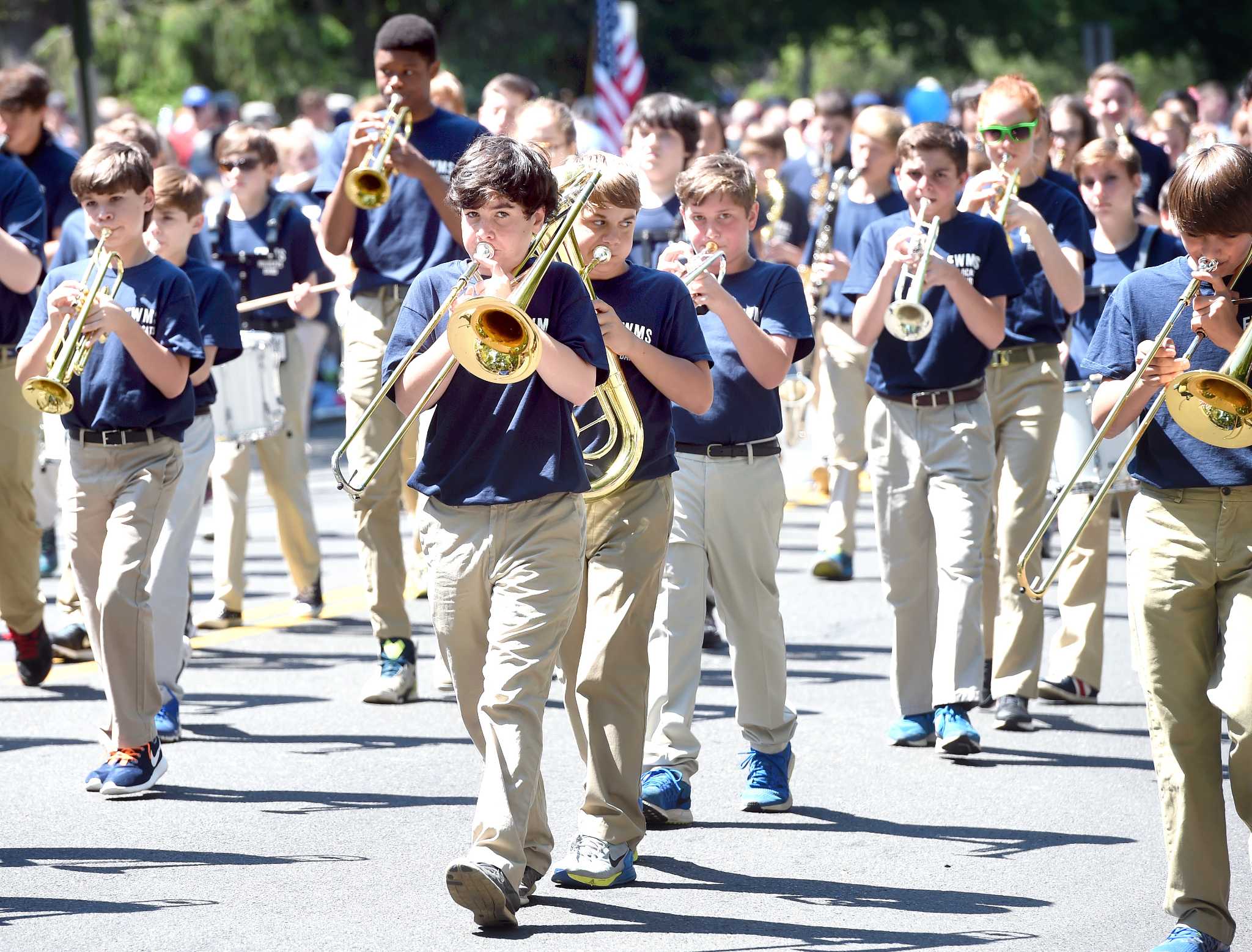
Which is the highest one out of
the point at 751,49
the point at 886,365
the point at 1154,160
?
the point at 751,49

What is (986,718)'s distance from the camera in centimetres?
741

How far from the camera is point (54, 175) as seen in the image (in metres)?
8.55

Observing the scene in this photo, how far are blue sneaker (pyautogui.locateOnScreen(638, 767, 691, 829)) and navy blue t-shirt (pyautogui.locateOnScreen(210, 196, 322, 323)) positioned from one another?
14.0 ft

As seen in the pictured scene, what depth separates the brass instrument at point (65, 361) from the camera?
19.6 feet

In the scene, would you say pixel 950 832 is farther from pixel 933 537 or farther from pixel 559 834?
pixel 933 537

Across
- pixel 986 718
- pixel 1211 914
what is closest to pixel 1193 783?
pixel 1211 914

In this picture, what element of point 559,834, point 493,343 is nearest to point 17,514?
point 559,834

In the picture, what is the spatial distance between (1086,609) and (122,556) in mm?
3693

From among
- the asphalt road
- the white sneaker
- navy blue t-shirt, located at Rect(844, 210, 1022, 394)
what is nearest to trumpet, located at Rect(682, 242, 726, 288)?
navy blue t-shirt, located at Rect(844, 210, 1022, 394)

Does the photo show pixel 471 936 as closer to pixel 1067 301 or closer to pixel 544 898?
pixel 544 898

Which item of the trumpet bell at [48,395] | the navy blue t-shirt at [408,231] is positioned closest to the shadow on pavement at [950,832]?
the trumpet bell at [48,395]

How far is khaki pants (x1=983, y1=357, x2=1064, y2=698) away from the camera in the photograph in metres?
7.36

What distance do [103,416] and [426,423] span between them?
4.58ft

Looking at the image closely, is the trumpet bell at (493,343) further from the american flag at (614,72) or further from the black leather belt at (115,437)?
the american flag at (614,72)
